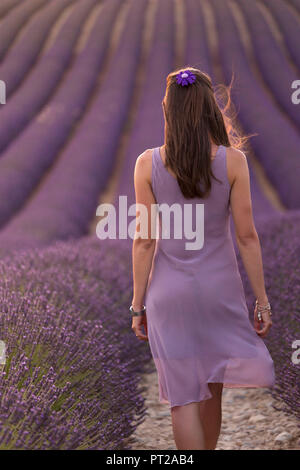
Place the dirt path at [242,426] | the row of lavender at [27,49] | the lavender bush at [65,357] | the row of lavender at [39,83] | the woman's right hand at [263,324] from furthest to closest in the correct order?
1. the row of lavender at [27,49]
2. the row of lavender at [39,83]
3. the dirt path at [242,426]
4. the woman's right hand at [263,324]
5. the lavender bush at [65,357]

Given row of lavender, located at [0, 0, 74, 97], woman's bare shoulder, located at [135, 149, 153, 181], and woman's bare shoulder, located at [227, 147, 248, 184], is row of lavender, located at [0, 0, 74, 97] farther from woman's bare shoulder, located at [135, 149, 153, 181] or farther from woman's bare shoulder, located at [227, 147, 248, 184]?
woman's bare shoulder, located at [227, 147, 248, 184]

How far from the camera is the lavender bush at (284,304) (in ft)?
8.04

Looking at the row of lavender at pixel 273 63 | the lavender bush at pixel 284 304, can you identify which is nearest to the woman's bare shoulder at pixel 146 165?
the lavender bush at pixel 284 304

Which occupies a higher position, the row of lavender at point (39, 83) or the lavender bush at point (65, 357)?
the row of lavender at point (39, 83)

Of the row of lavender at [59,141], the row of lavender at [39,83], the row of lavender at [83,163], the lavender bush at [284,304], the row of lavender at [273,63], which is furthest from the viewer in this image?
the row of lavender at [273,63]

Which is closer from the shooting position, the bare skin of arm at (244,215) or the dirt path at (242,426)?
the bare skin of arm at (244,215)

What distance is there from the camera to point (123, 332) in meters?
3.19

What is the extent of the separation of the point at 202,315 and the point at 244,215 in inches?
13.4

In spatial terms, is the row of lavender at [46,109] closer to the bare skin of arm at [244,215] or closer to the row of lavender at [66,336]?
the row of lavender at [66,336]

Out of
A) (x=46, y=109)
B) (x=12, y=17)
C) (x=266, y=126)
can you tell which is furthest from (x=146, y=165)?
(x=12, y=17)

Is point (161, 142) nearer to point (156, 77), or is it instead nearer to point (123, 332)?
point (156, 77)

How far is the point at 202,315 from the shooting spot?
1792 mm

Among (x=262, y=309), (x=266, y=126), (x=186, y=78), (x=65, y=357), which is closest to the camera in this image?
(x=186, y=78)

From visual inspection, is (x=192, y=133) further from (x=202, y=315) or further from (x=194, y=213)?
(x=202, y=315)
